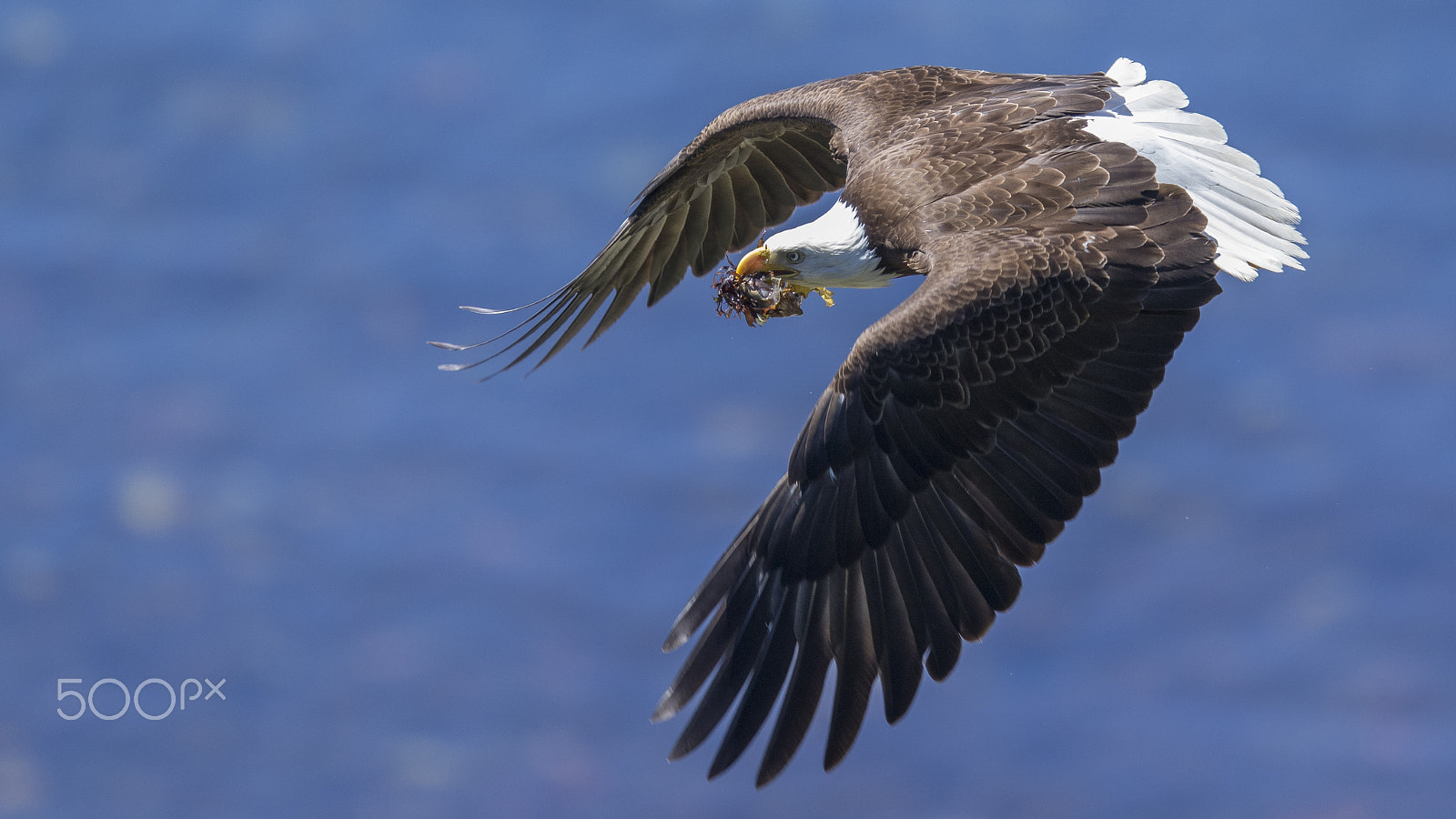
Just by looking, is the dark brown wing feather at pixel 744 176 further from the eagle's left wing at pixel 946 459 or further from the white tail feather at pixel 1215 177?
the eagle's left wing at pixel 946 459

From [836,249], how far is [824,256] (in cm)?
6

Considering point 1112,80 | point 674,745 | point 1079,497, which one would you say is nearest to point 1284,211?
point 1112,80

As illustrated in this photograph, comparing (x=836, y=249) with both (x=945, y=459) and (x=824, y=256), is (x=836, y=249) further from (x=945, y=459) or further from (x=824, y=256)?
(x=945, y=459)

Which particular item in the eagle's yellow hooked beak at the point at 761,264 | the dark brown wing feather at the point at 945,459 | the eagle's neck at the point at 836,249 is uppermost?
the eagle's neck at the point at 836,249

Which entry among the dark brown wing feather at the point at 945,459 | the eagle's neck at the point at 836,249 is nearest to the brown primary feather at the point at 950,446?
the dark brown wing feather at the point at 945,459

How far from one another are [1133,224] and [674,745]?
249 centimetres

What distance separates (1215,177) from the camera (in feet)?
21.1

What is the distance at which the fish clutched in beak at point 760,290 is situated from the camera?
6.67 m

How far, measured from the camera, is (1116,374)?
5535 mm

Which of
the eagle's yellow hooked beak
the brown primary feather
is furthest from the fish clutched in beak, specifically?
the brown primary feather

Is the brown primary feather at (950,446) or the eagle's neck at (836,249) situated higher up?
the eagle's neck at (836,249)

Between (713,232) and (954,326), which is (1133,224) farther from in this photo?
(713,232)

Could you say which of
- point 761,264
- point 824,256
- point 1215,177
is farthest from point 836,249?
point 1215,177

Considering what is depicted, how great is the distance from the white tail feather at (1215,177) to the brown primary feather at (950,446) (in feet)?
1.40
